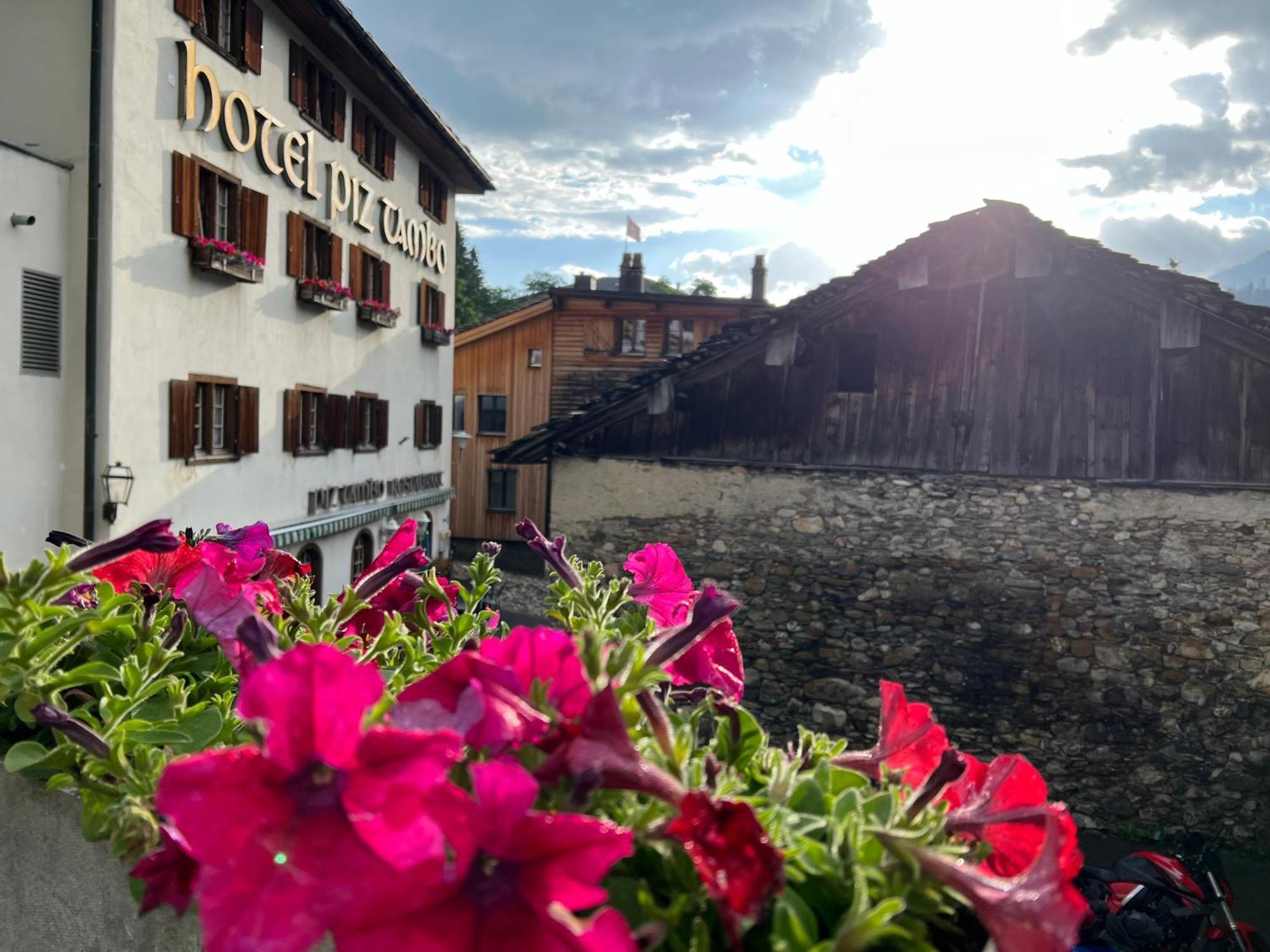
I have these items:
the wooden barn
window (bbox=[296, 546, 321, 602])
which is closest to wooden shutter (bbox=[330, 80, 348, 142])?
window (bbox=[296, 546, 321, 602])

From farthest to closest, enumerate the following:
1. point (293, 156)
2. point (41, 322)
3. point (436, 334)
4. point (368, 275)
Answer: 1. point (436, 334)
2. point (368, 275)
3. point (293, 156)
4. point (41, 322)

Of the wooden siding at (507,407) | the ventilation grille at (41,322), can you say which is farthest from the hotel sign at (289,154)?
the wooden siding at (507,407)

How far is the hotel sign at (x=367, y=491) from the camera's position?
1522 cm

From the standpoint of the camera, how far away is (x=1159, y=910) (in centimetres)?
696

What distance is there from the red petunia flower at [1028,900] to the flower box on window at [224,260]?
476 inches

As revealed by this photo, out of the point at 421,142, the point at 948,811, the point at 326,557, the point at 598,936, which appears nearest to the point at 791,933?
the point at 598,936

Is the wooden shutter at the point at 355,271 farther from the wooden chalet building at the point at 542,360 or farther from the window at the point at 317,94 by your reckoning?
the wooden chalet building at the point at 542,360

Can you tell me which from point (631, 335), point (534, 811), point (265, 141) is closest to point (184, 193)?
point (265, 141)

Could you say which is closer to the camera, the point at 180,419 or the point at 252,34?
the point at 180,419

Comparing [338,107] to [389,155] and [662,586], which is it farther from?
[662,586]

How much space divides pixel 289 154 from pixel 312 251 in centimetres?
160

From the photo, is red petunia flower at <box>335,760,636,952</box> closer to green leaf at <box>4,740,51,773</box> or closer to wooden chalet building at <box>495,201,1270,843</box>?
green leaf at <box>4,740,51,773</box>

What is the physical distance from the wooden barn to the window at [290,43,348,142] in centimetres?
635

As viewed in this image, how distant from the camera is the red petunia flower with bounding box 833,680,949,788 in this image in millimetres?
1104
